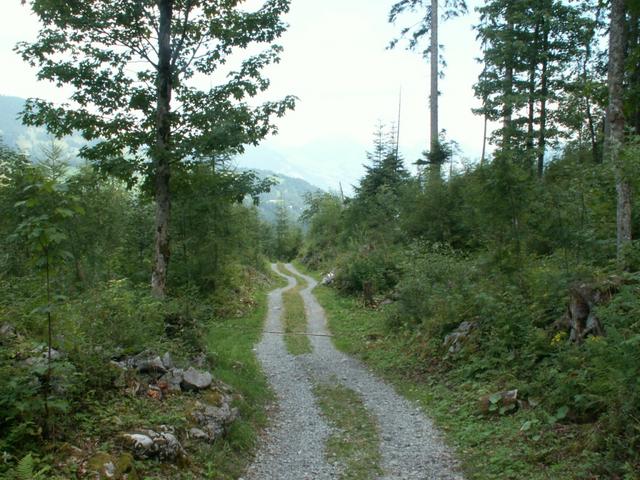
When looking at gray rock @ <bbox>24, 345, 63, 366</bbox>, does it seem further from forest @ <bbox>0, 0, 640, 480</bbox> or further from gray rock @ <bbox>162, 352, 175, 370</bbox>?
gray rock @ <bbox>162, 352, 175, 370</bbox>

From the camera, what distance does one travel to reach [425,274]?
14109mm

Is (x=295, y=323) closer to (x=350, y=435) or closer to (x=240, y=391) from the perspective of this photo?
(x=240, y=391)

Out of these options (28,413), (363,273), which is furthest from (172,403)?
(363,273)

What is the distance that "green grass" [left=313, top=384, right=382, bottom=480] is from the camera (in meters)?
6.36

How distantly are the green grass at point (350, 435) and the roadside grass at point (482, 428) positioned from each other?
3.76ft

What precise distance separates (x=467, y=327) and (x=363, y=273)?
1054 cm

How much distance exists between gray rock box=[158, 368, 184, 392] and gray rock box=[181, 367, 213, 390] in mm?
78

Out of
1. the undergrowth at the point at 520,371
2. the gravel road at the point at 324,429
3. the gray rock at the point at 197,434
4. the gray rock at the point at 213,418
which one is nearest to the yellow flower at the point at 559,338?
the undergrowth at the point at 520,371

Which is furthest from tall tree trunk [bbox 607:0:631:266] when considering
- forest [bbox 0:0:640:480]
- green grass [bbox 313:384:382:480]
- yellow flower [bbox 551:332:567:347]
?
green grass [bbox 313:384:382:480]

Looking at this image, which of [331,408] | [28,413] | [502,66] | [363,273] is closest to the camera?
[28,413]

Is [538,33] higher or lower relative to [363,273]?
higher

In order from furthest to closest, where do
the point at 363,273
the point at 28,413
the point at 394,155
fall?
the point at 394,155
the point at 363,273
the point at 28,413

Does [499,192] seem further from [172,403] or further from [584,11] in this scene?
[584,11]

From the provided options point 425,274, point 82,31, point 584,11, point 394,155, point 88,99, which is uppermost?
point 584,11
